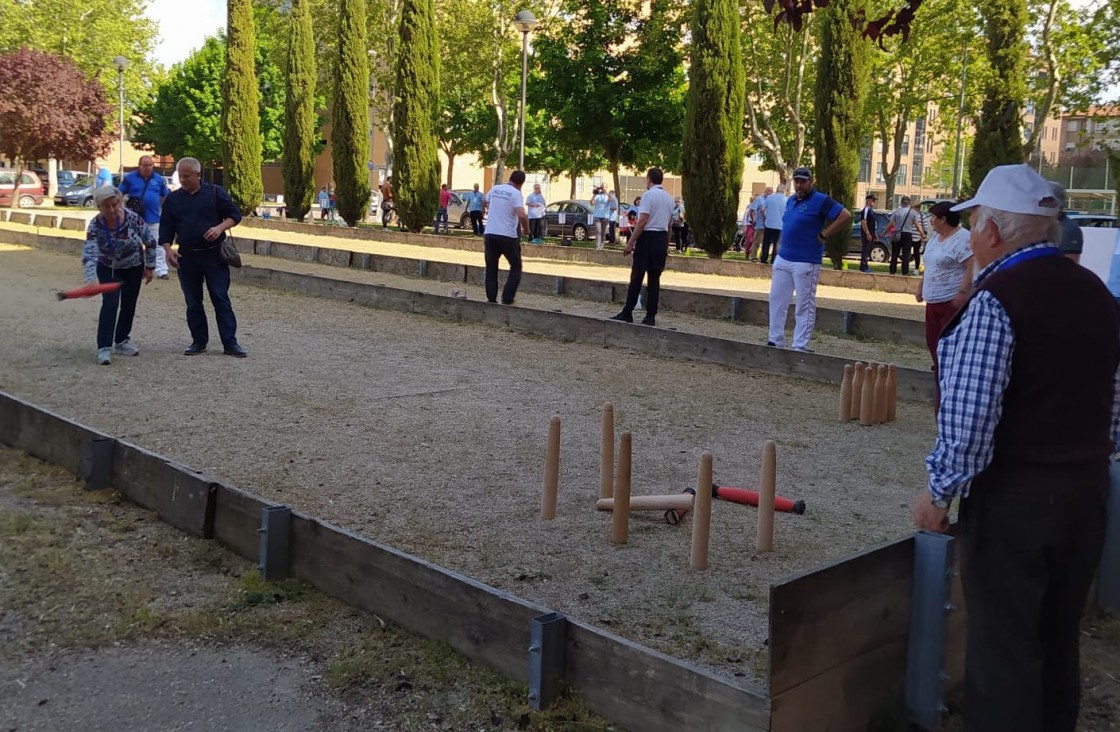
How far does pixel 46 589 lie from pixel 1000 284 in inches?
172

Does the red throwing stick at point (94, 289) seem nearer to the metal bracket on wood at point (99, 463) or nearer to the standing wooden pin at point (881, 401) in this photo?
the metal bracket on wood at point (99, 463)

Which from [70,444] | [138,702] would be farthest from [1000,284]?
[70,444]

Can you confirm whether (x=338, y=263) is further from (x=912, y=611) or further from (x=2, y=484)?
(x=912, y=611)

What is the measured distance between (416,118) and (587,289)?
1690 cm

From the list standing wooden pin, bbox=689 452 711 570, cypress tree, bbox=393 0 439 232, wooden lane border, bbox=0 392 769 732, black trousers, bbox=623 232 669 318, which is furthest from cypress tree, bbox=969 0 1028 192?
wooden lane border, bbox=0 392 769 732

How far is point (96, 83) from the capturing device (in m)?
56.0

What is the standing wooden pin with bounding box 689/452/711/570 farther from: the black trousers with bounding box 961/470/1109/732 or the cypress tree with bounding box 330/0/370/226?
the cypress tree with bounding box 330/0/370/226

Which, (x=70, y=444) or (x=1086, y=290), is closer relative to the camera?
(x=1086, y=290)

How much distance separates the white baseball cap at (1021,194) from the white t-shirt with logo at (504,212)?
11.9m

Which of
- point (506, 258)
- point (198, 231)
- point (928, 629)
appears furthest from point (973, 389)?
point (506, 258)

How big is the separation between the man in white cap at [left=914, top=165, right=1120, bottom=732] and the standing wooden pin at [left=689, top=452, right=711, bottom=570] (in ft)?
6.32

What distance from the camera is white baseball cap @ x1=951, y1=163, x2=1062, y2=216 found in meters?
3.06

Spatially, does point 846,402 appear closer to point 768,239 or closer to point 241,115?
point 768,239

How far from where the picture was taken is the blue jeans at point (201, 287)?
1082cm
